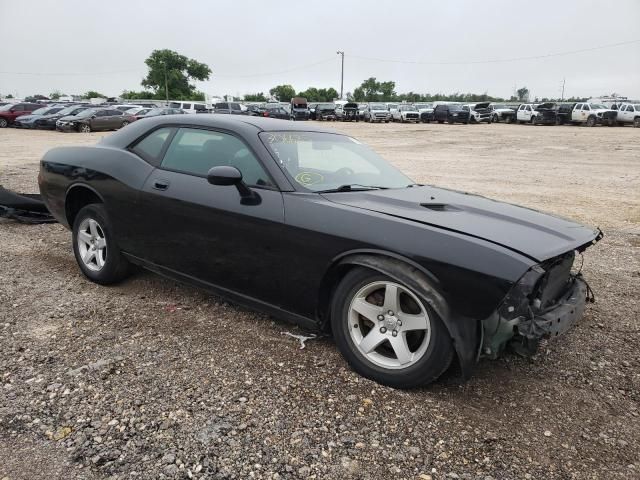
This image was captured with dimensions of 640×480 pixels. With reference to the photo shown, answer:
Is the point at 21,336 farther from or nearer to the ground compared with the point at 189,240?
nearer to the ground

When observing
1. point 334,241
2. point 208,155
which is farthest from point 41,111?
point 334,241

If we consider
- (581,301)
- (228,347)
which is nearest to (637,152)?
(581,301)

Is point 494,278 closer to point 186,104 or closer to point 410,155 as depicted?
point 410,155

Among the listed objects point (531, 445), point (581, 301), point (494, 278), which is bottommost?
point (531, 445)

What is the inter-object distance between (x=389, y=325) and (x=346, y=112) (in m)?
44.1

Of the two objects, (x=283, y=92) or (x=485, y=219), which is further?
(x=283, y=92)

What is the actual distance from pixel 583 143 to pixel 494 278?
21994mm

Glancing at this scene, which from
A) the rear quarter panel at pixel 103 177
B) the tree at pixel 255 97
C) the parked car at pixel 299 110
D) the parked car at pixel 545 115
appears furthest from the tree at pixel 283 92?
the rear quarter panel at pixel 103 177

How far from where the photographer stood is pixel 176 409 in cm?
266

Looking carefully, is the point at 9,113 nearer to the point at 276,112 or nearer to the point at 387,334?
the point at 276,112

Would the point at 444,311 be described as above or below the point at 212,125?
below

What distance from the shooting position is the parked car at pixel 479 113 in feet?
128

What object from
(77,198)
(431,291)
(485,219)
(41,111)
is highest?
(41,111)

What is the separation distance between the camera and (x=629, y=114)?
3284 cm
